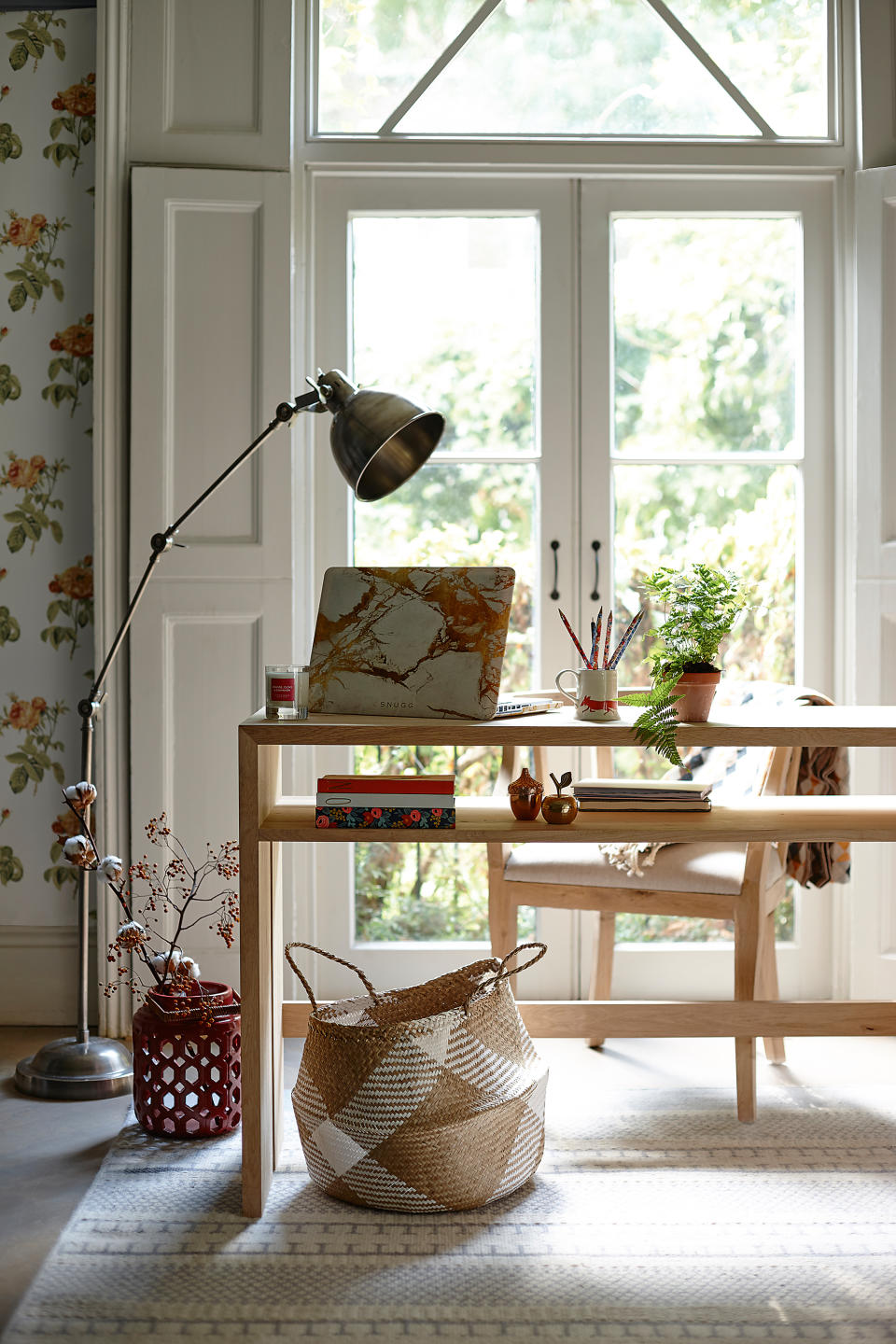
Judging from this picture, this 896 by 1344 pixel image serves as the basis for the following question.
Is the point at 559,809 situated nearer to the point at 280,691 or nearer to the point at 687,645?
the point at 687,645

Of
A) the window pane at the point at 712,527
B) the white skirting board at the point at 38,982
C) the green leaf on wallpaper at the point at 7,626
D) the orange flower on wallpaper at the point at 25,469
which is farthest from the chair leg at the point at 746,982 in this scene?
the orange flower on wallpaper at the point at 25,469

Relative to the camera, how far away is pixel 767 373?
10.8ft

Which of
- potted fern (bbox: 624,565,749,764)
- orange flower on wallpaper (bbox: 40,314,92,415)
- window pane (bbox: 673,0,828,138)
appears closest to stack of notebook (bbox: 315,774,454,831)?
potted fern (bbox: 624,565,749,764)

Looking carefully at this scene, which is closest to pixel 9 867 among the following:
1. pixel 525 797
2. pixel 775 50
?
pixel 525 797

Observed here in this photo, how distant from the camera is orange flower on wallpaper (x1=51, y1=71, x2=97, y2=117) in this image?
10.4ft

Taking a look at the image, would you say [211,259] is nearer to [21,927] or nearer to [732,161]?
[732,161]

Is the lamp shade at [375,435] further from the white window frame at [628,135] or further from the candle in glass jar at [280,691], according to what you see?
the white window frame at [628,135]

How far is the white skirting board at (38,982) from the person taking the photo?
3.23 meters

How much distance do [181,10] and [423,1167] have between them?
2.76 m

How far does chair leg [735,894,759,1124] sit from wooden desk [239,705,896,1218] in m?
0.32

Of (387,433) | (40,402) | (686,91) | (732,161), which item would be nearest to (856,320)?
(732,161)

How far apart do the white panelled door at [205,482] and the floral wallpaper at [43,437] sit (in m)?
0.25

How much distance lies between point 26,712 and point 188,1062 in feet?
4.01

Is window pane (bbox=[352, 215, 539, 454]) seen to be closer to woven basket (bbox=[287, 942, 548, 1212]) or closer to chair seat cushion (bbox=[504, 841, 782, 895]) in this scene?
chair seat cushion (bbox=[504, 841, 782, 895])
